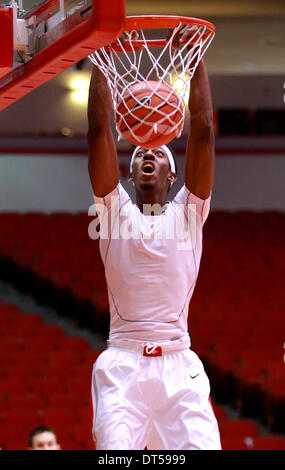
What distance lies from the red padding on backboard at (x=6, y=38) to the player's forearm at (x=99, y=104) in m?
0.47

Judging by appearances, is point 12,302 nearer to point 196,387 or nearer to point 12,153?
point 12,153

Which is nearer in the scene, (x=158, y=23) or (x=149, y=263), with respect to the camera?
(x=158, y=23)

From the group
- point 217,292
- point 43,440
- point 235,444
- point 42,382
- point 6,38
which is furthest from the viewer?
point 217,292

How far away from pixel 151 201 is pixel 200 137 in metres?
0.36

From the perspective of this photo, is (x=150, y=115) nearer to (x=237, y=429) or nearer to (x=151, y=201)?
(x=151, y=201)

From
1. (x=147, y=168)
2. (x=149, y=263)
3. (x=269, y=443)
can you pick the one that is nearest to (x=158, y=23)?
(x=147, y=168)

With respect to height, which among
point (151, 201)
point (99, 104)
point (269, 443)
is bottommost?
point (269, 443)

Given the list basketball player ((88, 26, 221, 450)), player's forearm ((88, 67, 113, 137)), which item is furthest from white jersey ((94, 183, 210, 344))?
player's forearm ((88, 67, 113, 137))

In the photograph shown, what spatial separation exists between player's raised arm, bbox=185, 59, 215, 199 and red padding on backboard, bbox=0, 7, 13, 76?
0.82 meters

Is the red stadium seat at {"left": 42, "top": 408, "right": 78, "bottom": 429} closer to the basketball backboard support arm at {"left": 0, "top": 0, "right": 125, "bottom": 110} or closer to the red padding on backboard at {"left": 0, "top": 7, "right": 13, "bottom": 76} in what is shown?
the basketball backboard support arm at {"left": 0, "top": 0, "right": 125, "bottom": 110}

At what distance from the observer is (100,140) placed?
140 inches

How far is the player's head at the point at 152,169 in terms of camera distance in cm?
369

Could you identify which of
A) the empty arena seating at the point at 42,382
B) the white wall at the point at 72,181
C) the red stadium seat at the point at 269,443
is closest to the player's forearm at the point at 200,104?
the empty arena seating at the point at 42,382

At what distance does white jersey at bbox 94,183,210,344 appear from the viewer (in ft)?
11.5
